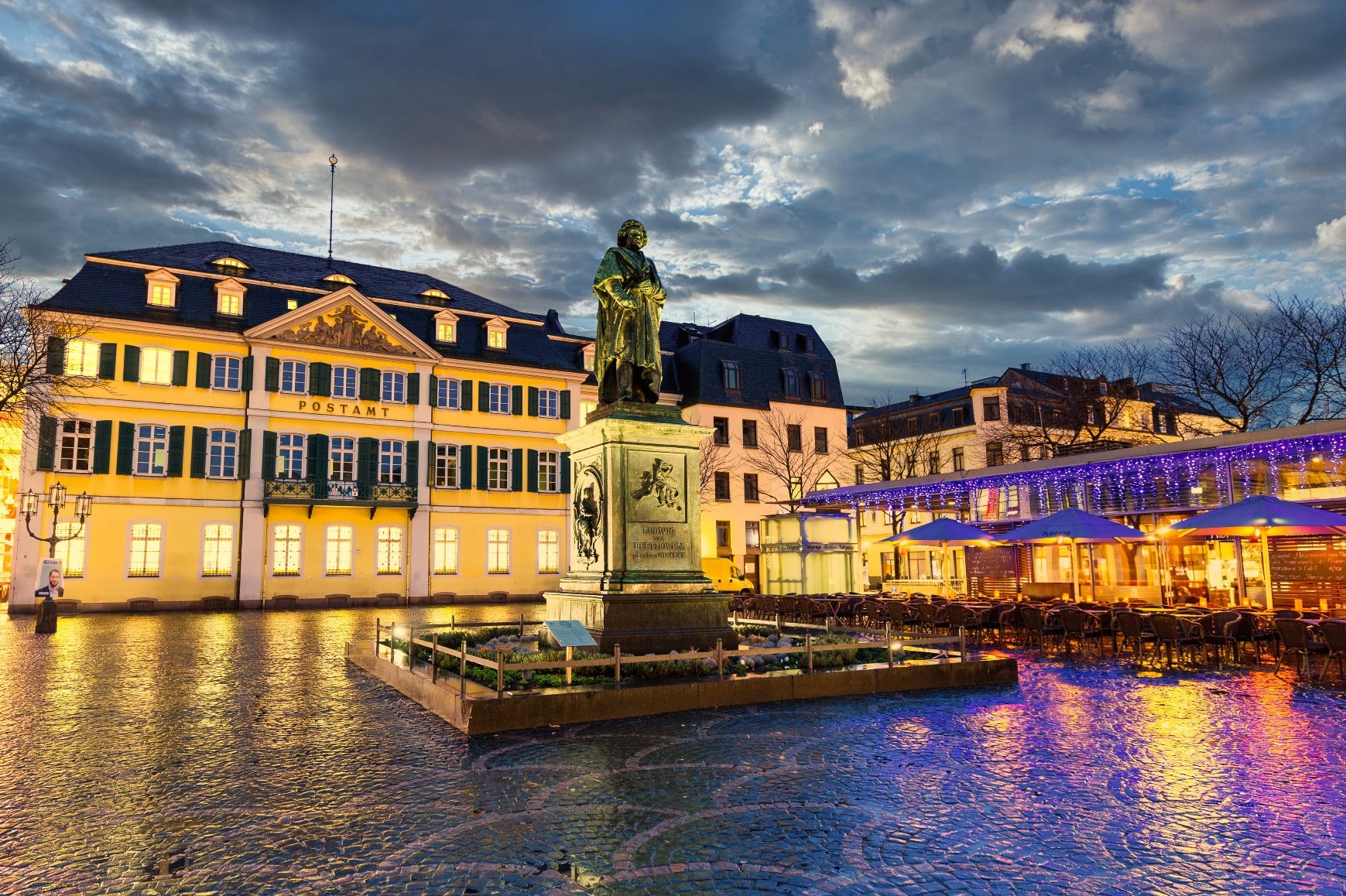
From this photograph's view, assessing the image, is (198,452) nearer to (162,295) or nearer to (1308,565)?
(162,295)

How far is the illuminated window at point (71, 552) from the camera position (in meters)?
29.2

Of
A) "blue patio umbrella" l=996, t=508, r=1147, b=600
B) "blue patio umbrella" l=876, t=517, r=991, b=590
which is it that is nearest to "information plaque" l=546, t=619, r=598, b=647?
"blue patio umbrella" l=996, t=508, r=1147, b=600

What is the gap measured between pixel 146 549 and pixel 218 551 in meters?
2.24

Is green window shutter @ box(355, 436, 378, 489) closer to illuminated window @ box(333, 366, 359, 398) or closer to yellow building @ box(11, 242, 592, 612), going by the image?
yellow building @ box(11, 242, 592, 612)

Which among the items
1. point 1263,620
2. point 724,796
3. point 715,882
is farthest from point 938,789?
point 1263,620

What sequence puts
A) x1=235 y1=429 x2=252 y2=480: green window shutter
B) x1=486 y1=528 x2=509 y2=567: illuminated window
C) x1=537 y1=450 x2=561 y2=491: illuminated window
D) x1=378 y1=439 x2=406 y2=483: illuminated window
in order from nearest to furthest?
x1=235 y1=429 x2=252 y2=480: green window shutter → x1=378 y1=439 x2=406 y2=483: illuminated window → x1=486 y1=528 x2=509 y2=567: illuminated window → x1=537 y1=450 x2=561 y2=491: illuminated window

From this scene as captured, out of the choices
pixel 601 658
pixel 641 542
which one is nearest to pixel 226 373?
pixel 641 542

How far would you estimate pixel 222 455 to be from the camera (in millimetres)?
32250

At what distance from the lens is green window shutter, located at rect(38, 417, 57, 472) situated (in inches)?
1160

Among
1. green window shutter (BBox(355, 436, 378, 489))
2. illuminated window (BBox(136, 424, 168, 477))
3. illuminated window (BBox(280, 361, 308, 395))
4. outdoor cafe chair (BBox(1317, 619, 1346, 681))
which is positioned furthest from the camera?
green window shutter (BBox(355, 436, 378, 489))

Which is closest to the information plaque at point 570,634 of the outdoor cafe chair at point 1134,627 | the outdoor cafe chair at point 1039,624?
the outdoor cafe chair at point 1134,627

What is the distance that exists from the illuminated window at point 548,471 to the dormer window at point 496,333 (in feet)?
16.2

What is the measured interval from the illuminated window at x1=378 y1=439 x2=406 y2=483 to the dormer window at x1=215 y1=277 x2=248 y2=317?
714 cm

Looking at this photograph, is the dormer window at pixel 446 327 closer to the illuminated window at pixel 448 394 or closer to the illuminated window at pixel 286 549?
the illuminated window at pixel 448 394
